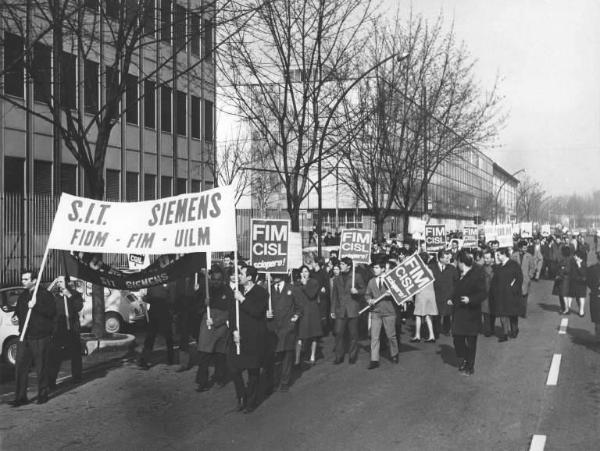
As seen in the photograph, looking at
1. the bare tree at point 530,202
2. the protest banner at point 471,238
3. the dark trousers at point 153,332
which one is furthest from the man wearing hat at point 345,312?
the bare tree at point 530,202

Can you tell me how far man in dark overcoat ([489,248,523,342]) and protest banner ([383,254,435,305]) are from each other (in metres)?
2.66

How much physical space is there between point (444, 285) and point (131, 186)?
55.7 feet

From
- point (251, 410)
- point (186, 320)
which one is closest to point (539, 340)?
point (186, 320)

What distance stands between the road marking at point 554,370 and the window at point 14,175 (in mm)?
17099

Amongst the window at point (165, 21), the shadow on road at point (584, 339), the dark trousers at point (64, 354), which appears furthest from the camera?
the shadow on road at point (584, 339)

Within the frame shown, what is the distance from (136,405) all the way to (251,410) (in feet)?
5.28

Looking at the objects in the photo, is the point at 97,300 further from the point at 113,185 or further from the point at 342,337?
the point at 113,185

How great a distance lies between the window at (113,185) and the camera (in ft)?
93.6

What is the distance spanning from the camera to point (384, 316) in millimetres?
Result: 12836

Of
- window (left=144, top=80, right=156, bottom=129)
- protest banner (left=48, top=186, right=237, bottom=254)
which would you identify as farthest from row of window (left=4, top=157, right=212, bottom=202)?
protest banner (left=48, top=186, right=237, bottom=254)

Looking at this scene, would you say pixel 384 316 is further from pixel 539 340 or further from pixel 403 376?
pixel 539 340

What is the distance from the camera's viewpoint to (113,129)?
28391 millimetres

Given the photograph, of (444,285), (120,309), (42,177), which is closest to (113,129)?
(42,177)

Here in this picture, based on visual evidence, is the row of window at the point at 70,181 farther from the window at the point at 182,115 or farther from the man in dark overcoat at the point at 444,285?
the man in dark overcoat at the point at 444,285
